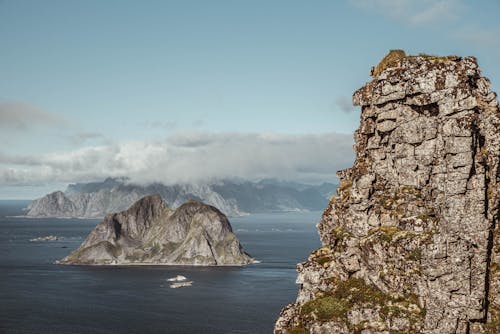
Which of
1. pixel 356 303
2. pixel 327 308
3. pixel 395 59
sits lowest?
pixel 327 308

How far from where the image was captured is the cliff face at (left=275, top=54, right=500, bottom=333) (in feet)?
265

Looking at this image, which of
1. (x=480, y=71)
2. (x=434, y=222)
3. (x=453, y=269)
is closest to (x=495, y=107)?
(x=480, y=71)

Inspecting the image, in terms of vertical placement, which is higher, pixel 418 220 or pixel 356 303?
pixel 418 220

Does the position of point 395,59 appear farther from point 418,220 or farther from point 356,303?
point 356,303

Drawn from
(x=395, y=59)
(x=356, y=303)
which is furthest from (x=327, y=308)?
(x=395, y=59)

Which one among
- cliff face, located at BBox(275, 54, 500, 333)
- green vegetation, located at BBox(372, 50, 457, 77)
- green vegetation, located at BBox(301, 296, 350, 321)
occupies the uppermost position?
green vegetation, located at BBox(372, 50, 457, 77)

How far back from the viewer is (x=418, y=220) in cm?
8669

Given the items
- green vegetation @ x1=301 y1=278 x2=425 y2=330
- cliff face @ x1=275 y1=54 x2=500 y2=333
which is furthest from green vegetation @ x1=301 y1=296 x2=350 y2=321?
cliff face @ x1=275 y1=54 x2=500 y2=333

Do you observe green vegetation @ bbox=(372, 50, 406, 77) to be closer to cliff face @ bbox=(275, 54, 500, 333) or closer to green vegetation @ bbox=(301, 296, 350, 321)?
cliff face @ bbox=(275, 54, 500, 333)

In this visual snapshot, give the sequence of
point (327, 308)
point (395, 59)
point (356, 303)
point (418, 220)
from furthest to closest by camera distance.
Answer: point (395, 59) → point (327, 308) → point (418, 220) → point (356, 303)

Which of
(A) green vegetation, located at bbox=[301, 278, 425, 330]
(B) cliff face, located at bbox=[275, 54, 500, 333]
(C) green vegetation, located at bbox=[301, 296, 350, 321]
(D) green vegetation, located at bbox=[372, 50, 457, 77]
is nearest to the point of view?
(B) cliff face, located at bbox=[275, 54, 500, 333]

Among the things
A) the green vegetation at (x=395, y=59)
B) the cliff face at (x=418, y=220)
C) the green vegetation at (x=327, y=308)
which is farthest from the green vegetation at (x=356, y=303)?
the green vegetation at (x=395, y=59)

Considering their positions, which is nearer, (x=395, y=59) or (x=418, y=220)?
(x=418, y=220)

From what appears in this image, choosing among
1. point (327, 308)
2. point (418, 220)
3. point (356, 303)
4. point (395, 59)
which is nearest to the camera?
point (356, 303)
